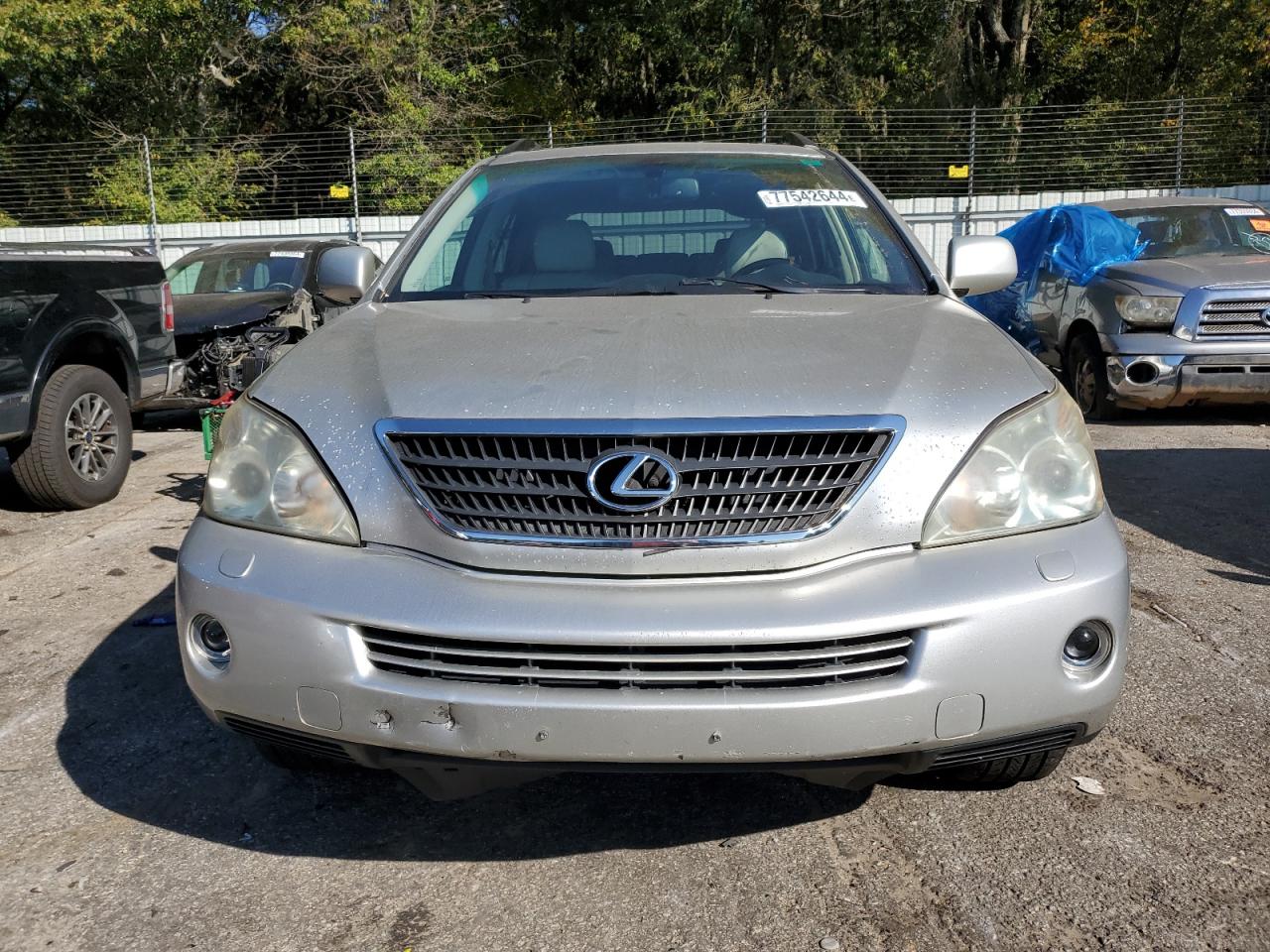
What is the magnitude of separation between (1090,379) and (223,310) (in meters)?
6.54

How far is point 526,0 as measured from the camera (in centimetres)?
2644

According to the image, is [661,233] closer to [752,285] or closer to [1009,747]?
[752,285]

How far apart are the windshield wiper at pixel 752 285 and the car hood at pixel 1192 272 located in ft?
17.2

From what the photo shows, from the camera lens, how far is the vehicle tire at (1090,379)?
7902 millimetres

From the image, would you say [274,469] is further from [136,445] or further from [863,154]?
[863,154]

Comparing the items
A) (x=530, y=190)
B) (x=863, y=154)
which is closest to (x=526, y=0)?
(x=863, y=154)

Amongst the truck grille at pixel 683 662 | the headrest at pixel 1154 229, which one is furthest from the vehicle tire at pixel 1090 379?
the truck grille at pixel 683 662

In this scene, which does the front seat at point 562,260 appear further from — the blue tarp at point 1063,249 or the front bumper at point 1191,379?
the blue tarp at point 1063,249

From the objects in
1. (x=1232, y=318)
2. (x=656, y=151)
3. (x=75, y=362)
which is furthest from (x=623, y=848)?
(x=1232, y=318)

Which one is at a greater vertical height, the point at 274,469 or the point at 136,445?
the point at 274,469

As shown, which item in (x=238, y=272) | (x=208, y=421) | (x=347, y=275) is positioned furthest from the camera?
(x=238, y=272)

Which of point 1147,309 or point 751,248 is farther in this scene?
point 1147,309

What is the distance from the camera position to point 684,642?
2.04 meters

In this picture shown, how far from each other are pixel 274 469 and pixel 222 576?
0.85 ft
